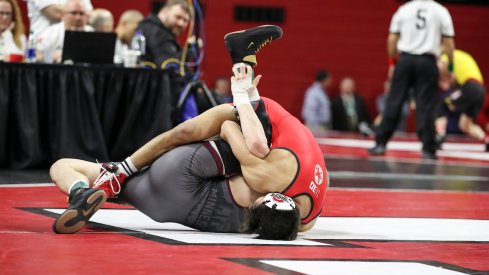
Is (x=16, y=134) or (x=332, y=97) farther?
(x=332, y=97)

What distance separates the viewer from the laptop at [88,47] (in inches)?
313

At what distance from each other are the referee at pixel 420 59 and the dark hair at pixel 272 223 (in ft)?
21.8

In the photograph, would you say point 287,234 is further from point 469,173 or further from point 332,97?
point 332,97

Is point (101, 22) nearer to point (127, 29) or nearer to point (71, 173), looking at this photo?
point (127, 29)

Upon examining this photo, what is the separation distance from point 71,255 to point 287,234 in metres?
1.01

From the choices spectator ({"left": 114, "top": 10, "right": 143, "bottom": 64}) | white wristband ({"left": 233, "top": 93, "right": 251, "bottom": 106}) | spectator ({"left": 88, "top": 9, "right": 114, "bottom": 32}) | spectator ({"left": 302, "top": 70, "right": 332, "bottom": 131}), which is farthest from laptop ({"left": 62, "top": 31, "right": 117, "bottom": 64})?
spectator ({"left": 302, "top": 70, "right": 332, "bottom": 131})

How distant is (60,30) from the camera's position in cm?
855

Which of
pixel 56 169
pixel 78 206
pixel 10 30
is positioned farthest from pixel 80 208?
pixel 10 30

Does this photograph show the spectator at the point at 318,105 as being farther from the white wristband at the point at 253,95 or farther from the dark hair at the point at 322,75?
the white wristband at the point at 253,95

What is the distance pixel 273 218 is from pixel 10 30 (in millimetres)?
4420

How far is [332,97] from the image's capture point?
16.6m

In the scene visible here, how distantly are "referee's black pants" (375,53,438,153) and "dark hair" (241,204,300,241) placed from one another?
663 centimetres

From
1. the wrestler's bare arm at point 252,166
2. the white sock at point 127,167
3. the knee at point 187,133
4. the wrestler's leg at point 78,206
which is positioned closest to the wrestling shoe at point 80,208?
the wrestler's leg at point 78,206

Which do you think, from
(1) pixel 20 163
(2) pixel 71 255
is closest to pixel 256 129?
(2) pixel 71 255
